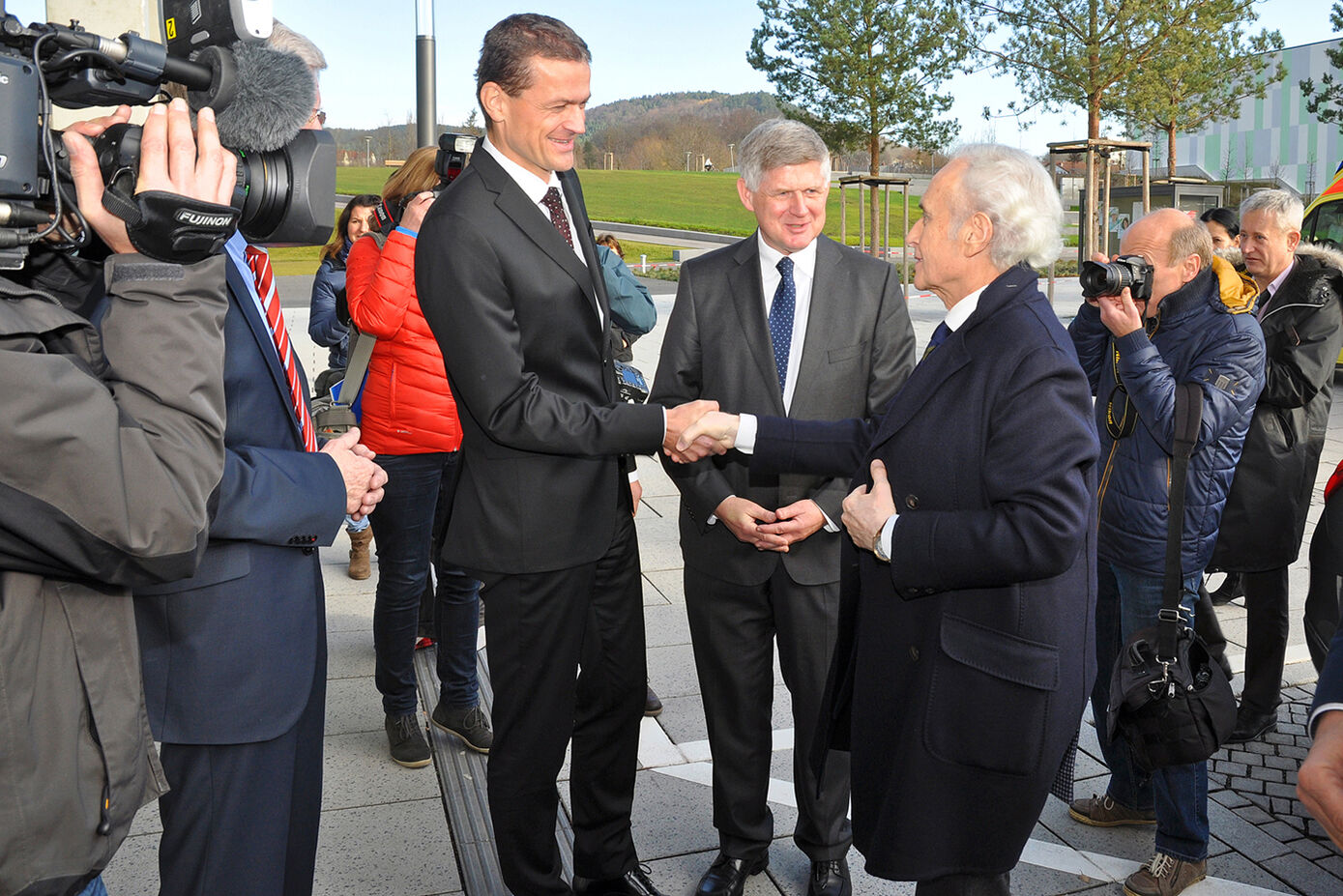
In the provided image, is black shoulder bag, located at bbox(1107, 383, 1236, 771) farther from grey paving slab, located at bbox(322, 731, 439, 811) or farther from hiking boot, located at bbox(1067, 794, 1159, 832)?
grey paving slab, located at bbox(322, 731, 439, 811)

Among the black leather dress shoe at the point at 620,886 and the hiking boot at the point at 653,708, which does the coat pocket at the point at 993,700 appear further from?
the hiking boot at the point at 653,708

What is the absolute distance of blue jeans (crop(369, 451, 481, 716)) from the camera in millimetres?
4016

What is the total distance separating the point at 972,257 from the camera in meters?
2.43

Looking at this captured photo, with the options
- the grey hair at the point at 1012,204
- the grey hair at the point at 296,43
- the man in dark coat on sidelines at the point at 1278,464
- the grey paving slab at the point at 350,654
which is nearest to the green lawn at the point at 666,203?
the grey paving slab at the point at 350,654

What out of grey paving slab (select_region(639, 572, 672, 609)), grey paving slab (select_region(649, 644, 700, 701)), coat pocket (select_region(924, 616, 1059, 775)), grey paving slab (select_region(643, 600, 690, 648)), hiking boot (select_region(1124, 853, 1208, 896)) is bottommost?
hiking boot (select_region(1124, 853, 1208, 896))

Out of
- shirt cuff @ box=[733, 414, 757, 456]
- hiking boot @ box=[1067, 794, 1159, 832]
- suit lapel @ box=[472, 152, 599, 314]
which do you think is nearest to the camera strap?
suit lapel @ box=[472, 152, 599, 314]

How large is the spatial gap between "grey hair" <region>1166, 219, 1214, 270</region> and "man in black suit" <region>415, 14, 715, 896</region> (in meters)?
1.64

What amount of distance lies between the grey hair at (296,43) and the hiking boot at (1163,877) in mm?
3158

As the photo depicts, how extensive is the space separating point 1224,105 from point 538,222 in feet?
89.8

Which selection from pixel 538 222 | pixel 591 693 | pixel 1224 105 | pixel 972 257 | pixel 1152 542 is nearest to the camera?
pixel 972 257

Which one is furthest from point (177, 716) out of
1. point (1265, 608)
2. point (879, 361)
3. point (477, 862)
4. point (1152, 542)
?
point (1265, 608)

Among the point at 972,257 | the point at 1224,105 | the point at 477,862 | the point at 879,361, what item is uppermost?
the point at 1224,105

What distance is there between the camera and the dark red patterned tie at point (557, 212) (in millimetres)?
2943

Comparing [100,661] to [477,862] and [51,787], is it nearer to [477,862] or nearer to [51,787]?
[51,787]
